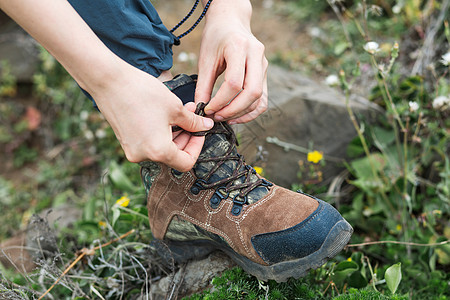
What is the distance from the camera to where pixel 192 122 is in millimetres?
1221

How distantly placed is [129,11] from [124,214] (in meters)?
A: 0.96

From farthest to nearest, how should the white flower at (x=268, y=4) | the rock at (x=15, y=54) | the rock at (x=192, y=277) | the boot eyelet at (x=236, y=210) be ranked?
1. the white flower at (x=268, y=4)
2. the rock at (x=15, y=54)
3. the rock at (x=192, y=277)
4. the boot eyelet at (x=236, y=210)

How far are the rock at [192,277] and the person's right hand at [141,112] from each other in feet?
1.89

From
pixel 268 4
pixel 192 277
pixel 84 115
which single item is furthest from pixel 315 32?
pixel 192 277

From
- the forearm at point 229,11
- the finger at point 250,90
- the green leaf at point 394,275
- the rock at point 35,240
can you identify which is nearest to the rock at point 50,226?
the rock at point 35,240

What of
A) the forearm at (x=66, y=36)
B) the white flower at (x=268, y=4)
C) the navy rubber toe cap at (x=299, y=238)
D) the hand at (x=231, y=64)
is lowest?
the white flower at (x=268, y=4)

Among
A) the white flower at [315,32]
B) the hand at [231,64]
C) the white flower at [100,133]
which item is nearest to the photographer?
the hand at [231,64]

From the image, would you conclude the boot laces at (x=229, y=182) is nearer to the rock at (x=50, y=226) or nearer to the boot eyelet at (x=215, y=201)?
the boot eyelet at (x=215, y=201)

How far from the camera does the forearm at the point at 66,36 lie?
0.99m

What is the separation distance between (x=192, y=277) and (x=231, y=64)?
854 mm

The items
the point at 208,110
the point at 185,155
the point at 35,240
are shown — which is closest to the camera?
the point at 185,155

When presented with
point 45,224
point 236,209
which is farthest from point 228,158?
point 45,224

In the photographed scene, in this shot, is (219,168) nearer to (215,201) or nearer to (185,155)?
(215,201)

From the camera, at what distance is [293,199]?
1.32 m
